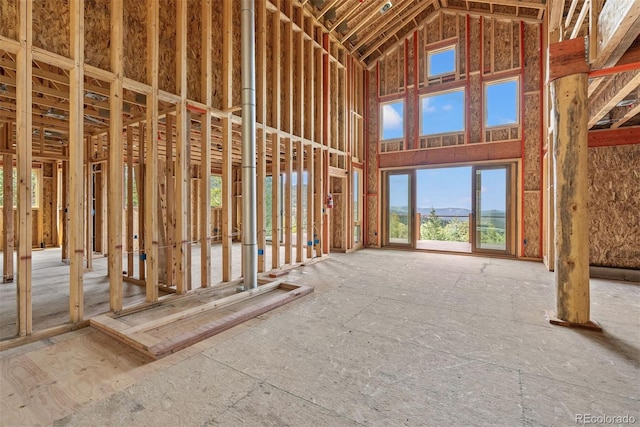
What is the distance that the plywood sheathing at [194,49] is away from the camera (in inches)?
172

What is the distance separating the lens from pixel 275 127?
589 centimetres

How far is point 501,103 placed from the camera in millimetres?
7852

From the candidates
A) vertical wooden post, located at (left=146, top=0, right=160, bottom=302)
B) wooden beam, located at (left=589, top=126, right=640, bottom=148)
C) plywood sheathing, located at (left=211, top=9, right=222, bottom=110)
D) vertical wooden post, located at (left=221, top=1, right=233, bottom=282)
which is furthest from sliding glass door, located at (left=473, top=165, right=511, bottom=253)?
vertical wooden post, located at (left=146, top=0, right=160, bottom=302)

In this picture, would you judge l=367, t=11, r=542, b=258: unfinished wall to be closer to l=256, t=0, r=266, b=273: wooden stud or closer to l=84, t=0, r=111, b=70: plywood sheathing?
l=256, t=0, r=266, b=273: wooden stud

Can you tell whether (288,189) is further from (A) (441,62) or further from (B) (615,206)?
(B) (615,206)

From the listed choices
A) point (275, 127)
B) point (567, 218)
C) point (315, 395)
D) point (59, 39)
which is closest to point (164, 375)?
point (315, 395)

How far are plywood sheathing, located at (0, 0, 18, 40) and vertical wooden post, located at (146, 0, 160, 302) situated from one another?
124 centimetres

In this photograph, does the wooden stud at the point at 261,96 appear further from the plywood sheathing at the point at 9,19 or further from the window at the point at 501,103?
the window at the point at 501,103

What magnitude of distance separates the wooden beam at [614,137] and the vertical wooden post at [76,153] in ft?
28.8

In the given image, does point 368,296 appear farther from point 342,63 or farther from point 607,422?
point 342,63

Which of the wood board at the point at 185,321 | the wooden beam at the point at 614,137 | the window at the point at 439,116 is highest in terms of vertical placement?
the window at the point at 439,116

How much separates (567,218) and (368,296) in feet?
8.71

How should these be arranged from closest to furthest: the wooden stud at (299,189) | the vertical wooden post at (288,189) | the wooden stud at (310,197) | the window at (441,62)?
the vertical wooden post at (288,189) < the wooden stud at (299,189) < the wooden stud at (310,197) < the window at (441,62)

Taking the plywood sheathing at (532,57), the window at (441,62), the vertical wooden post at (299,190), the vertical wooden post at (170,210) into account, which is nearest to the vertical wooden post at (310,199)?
the vertical wooden post at (299,190)
